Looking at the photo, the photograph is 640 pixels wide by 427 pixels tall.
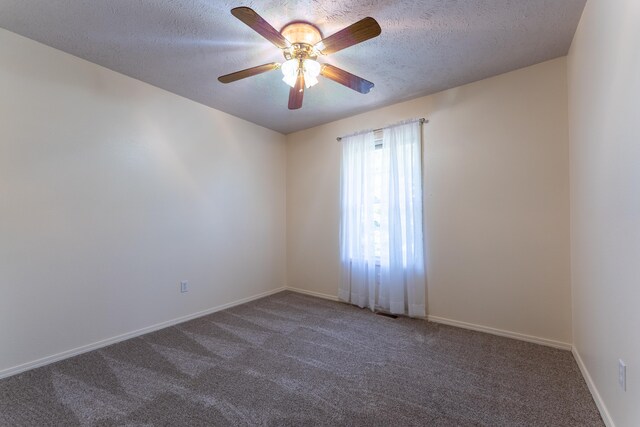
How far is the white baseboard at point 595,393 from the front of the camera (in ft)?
4.71

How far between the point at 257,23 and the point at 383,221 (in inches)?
91.5

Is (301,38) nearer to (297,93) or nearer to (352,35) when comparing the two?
(297,93)

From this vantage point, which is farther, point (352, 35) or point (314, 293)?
point (314, 293)

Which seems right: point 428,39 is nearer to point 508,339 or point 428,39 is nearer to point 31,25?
point 508,339

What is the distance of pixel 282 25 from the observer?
191 centimetres

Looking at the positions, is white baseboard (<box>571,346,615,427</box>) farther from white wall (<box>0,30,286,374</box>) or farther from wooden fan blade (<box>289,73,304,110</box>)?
white wall (<box>0,30,286,374</box>)

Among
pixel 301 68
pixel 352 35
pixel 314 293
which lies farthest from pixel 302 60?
pixel 314 293

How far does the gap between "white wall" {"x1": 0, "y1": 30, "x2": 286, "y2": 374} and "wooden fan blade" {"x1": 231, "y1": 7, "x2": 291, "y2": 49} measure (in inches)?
68.3

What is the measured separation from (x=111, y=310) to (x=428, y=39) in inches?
135

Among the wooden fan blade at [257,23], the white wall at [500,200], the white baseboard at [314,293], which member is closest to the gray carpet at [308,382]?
the white wall at [500,200]

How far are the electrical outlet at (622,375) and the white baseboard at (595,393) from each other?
27cm

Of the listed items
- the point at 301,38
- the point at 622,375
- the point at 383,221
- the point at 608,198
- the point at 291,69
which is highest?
the point at 301,38

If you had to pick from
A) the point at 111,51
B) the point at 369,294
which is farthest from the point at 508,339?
the point at 111,51

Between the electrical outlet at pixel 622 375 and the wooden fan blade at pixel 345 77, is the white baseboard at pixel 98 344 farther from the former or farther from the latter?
the electrical outlet at pixel 622 375
